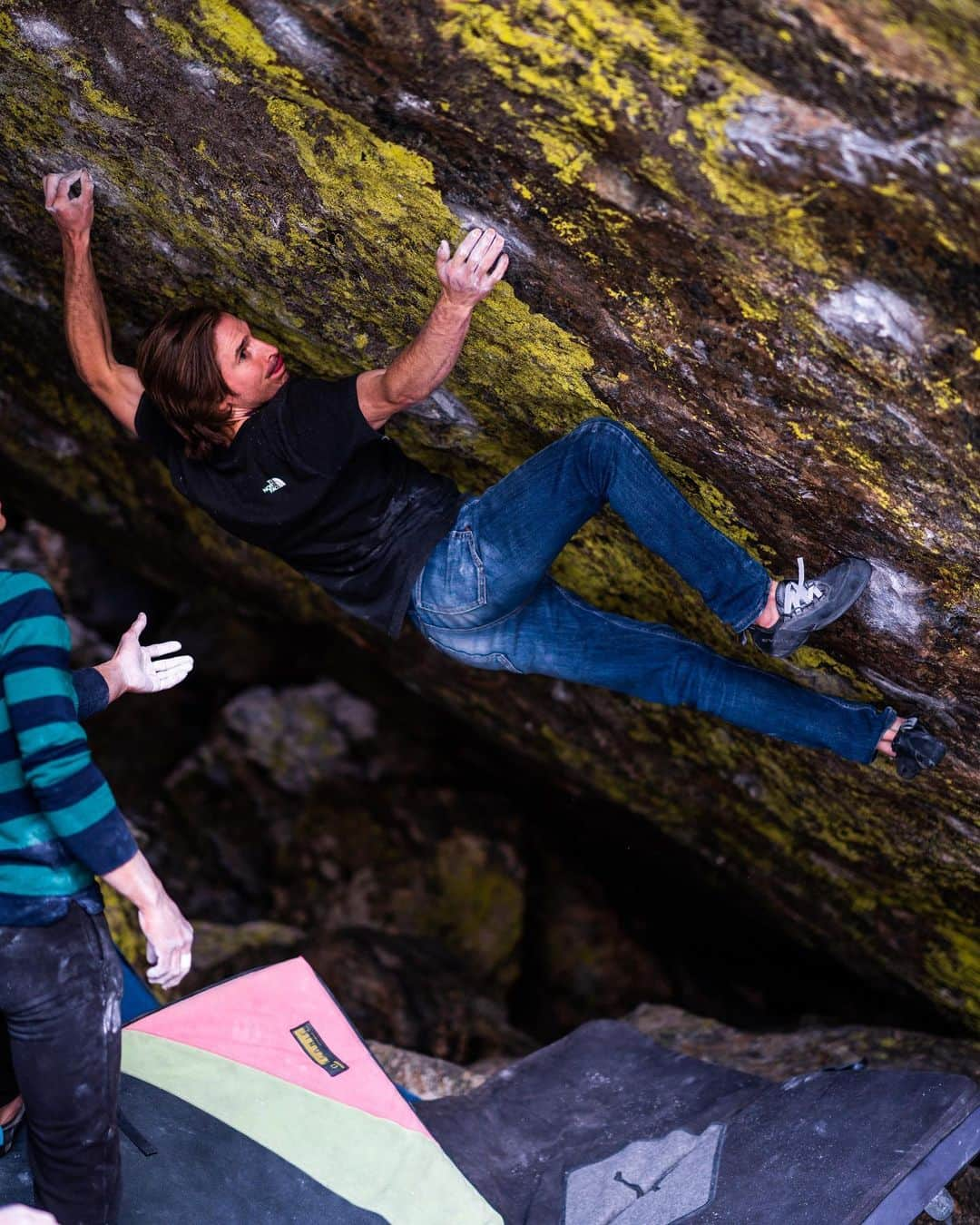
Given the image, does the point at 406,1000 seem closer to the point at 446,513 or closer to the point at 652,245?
the point at 446,513

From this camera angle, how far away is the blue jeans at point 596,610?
372 centimetres

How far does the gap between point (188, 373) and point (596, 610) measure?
65.9 inches

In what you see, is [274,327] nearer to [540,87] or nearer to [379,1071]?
[540,87]

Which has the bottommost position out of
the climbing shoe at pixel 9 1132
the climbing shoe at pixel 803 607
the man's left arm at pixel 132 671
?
the climbing shoe at pixel 9 1132

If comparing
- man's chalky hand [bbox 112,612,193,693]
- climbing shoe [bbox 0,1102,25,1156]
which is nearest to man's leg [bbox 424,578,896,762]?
man's chalky hand [bbox 112,612,193,693]

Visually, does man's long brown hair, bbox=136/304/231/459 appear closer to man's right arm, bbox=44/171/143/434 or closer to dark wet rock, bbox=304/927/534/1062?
man's right arm, bbox=44/171/143/434

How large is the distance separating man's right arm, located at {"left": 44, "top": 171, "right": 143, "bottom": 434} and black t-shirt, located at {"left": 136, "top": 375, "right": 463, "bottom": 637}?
0.13 meters

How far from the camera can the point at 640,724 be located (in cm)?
579

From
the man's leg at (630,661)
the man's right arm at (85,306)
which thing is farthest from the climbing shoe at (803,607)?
the man's right arm at (85,306)

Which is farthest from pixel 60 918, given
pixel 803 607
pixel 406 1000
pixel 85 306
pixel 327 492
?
pixel 406 1000

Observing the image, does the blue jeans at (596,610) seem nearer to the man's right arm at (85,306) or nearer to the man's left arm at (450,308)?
the man's left arm at (450,308)

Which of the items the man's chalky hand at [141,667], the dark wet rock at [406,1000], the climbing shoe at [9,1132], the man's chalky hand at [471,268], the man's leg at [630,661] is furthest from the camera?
the dark wet rock at [406,1000]

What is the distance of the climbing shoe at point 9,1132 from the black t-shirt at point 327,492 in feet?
6.76

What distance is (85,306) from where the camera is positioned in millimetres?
4234
